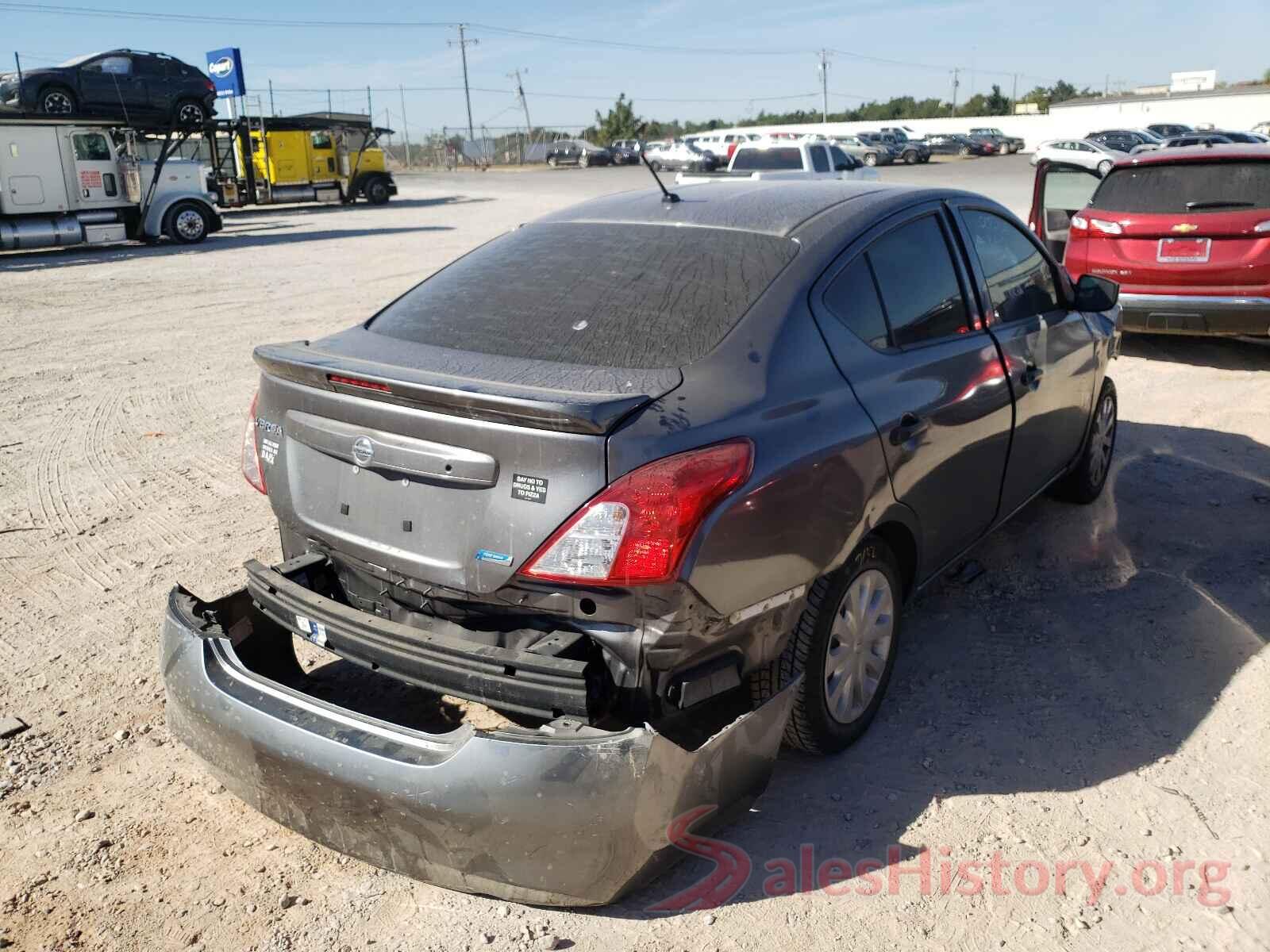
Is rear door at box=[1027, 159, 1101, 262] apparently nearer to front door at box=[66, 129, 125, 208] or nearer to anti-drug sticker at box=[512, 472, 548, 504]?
anti-drug sticker at box=[512, 472, 548, 504]

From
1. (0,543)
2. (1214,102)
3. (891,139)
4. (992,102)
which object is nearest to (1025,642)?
(0,543)

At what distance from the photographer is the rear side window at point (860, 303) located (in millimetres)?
3328

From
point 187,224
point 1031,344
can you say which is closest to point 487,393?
point 1031,344

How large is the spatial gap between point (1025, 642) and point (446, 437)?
8.50ft

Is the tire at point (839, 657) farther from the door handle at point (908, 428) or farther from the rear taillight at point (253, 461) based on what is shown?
the rear taillight at point (253, 461)

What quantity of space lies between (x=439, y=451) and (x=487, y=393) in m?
0.22

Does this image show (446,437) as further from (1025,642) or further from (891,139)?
(891,139)

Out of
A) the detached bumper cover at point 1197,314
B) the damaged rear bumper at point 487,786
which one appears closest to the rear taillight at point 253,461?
the damaged rear bumper at point 487,786

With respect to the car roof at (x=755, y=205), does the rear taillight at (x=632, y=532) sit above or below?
Answer: below

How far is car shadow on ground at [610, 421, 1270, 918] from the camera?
318 cm

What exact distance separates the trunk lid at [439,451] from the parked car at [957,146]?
188ft

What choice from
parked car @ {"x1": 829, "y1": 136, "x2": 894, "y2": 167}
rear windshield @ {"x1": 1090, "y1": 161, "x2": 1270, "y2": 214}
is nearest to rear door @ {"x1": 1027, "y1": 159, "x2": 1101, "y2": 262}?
rear windshield @ {"x1": 1090, "y1": 161, "x2": 1270, "y2": 214}

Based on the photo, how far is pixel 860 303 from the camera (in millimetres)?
3426

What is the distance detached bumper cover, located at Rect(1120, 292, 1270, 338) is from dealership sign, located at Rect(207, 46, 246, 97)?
31.2m
